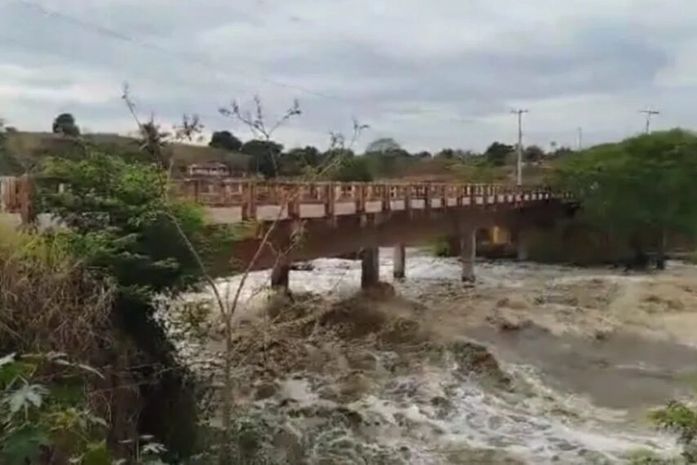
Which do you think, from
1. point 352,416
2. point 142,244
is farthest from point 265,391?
point 142,244

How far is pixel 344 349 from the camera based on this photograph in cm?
2073

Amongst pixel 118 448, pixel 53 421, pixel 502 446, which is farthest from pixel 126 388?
pixel 502 446

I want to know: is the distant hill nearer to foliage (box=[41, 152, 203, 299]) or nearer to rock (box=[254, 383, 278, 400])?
foliage (box=[41, 152, 203, 299])

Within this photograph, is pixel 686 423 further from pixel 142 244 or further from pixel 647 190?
pixel 647 190

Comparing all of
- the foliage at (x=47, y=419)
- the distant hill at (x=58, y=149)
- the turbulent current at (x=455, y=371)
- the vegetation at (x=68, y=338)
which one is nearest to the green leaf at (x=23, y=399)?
the foliage at (x=47, y=419)

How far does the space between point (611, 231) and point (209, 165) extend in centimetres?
3104

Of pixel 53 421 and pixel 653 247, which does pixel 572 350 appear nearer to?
pixel 53 421

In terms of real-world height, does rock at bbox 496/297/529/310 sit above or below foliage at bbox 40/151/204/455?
below

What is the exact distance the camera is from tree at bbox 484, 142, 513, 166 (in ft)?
297

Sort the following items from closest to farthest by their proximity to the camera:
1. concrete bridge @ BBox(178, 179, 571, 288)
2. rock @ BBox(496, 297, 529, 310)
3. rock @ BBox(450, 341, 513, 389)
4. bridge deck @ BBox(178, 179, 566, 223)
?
bridge deck @ BBox(178, 179, 566, 223) → concrete bridge @ BBox(178, 179, 571, 288) → rock @ BBox(450, 341, 513, 389) → rock @ BBox(496, 297, 529, 310)

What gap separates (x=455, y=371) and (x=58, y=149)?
9993mm

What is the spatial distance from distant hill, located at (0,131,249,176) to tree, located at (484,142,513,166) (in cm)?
7617

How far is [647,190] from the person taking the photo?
142 feet

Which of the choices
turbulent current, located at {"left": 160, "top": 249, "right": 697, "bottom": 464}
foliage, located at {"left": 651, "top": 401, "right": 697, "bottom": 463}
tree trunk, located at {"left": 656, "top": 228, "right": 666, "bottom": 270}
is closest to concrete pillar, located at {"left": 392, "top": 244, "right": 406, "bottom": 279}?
turbulent current, located at {"left": 160, "top": 249, "right": 697, "bottom": 464}
